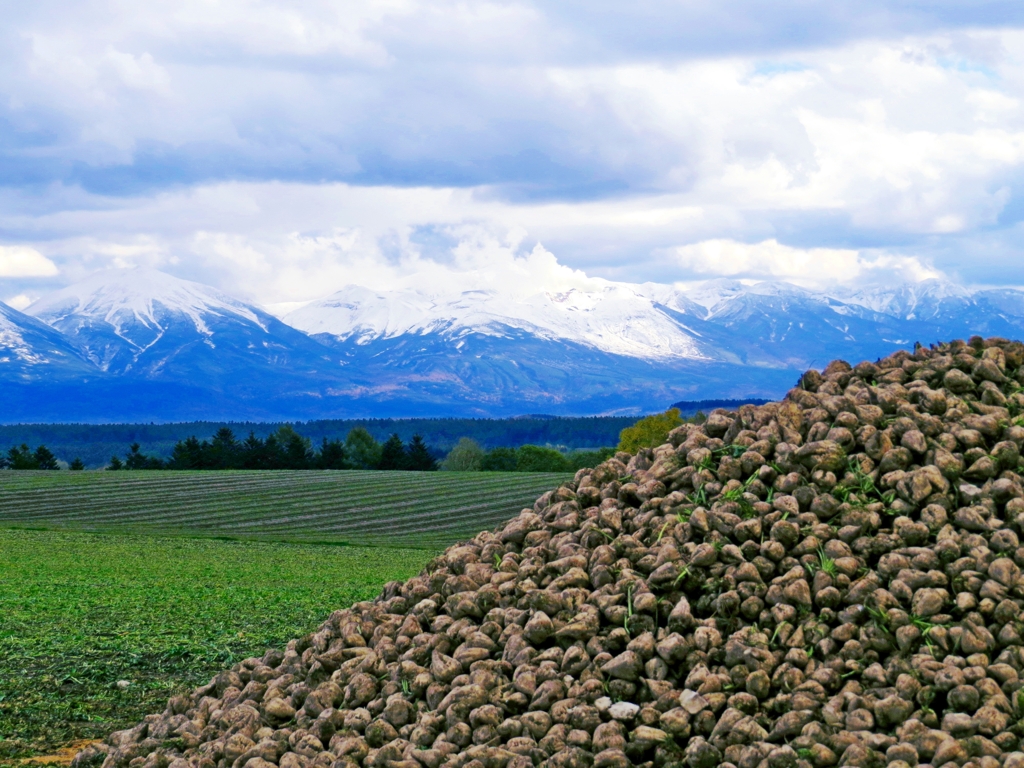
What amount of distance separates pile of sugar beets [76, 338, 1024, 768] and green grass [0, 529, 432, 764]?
149 cm

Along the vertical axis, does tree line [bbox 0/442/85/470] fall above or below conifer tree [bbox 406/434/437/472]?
above

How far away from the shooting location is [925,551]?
698 centimetres

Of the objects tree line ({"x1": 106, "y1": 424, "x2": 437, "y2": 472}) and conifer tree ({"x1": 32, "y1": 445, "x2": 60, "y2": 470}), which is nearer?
tree line ({"x1": 106, "y1": 424, "x2": 437, "y2": 472})

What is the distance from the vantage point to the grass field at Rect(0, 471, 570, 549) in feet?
193

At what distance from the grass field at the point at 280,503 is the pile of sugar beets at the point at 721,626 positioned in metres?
43.0

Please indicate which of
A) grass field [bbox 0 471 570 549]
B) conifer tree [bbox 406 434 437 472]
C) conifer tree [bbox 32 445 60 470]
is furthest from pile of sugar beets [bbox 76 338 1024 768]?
conifer tree [bbox 32 445 60 470]

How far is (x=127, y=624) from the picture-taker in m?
15.8

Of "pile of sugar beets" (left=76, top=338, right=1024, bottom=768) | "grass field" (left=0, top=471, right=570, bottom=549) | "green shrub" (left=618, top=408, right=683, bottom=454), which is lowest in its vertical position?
"grass field" (left=0, top=471, right=570, bottom=549)

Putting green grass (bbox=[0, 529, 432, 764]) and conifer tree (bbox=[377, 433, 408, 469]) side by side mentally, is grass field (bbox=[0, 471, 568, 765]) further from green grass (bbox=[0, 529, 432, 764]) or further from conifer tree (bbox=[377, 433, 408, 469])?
conifer tree (bbox=[377, 433, 408, 469])

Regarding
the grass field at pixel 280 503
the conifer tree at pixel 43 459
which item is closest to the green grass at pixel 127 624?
the grass field at pixel 280 503

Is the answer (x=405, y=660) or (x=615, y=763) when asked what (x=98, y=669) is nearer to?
(x=405, y=660)

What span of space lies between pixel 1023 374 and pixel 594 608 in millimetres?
4237

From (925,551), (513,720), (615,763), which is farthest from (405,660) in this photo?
(925,551)

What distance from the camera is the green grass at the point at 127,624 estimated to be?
1007cm
